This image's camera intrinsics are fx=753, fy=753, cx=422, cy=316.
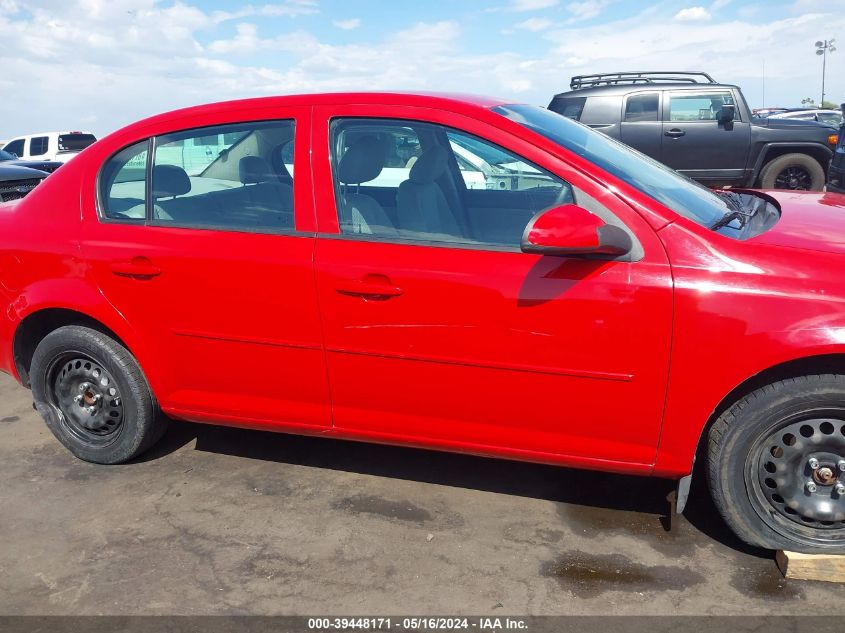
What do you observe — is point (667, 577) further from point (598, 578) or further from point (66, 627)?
point (66, 627)

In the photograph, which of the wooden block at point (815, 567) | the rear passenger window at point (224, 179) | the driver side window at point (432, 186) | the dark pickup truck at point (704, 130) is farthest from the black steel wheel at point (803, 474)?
the dark pickup truck at point (704, 130)

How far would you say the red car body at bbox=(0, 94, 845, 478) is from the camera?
266 cm

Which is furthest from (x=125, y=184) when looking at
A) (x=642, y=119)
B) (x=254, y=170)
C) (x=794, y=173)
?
(x=794, y=173)

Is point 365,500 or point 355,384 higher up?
point 355,384

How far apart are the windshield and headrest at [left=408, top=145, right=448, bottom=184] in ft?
1.08

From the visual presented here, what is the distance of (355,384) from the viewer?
314 centimetres

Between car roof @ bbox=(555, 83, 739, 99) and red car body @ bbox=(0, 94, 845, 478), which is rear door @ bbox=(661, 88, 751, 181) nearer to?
car roof @ bbox=(555, 83, 739, 99)

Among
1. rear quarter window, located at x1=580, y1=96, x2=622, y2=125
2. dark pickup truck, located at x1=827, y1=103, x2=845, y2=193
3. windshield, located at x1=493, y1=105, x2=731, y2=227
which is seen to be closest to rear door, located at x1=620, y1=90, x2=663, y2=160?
rear quarter window, located at x1=580, y1=96, x2=622, y2=125

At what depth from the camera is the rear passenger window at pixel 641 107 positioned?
11.1 m

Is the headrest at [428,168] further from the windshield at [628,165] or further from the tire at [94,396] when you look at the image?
the tire at [94,396]

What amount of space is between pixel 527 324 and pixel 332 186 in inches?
39.9

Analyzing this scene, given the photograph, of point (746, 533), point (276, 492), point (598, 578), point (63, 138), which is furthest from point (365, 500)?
point (63, 138)

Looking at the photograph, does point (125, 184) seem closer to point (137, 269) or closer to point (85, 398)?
point (137, 269)

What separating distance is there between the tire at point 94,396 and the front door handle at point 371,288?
1.28 metres
